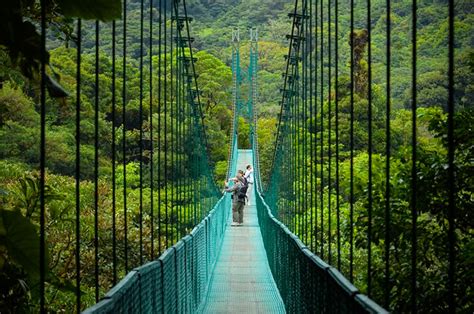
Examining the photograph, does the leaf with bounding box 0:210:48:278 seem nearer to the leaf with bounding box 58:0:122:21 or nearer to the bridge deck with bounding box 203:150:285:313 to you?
Result: the leaf with bounding box 58:0:122:21

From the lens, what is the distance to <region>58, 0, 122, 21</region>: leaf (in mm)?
1163

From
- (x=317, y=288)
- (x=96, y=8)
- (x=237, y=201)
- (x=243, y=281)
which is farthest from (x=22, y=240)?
(x=237, y=201)

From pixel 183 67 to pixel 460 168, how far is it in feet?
15.2

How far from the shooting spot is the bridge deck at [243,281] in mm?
4547

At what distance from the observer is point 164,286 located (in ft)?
7.56

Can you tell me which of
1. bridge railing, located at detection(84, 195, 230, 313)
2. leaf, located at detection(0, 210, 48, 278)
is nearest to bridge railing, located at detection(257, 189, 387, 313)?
bridge railing, located at detection(84, 195, 230, 313)

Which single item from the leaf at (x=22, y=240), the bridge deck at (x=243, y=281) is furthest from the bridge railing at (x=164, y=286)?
the bridge deck at (x=243, y=281)

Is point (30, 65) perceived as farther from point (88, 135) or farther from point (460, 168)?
point (88, 135)

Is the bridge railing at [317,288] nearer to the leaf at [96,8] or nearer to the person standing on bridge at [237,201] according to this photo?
the leaf at [96,8]

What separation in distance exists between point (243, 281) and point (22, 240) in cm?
456

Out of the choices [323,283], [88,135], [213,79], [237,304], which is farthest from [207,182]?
[213,79]

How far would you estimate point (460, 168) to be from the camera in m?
3.04

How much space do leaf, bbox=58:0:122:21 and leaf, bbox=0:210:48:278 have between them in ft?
1.24

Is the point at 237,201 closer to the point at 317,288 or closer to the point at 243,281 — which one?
the point at 243,281
